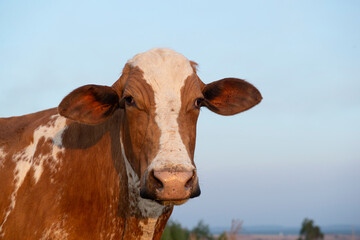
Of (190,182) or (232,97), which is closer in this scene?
(190,182)

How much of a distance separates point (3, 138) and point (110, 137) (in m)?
1.75

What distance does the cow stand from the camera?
16.0 feet

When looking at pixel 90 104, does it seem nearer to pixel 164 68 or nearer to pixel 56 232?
pixel 164 68

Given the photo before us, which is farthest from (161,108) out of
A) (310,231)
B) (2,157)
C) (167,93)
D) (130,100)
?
(310,231)

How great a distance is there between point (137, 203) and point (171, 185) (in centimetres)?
124

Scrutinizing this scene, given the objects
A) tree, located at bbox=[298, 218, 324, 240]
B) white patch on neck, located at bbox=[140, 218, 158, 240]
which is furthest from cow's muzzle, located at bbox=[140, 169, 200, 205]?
tree, located at bbox=[298, 218, 324, 240]

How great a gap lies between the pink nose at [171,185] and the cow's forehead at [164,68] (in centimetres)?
109

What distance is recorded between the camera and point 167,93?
15.9ft

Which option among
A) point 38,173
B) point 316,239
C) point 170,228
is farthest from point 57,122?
point 316,239

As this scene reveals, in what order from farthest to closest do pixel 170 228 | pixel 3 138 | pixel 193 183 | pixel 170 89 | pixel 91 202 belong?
pixel 170 228 < pixel 3 138 < pixel 91 202 < pixel 170 89 < pixel 193 183

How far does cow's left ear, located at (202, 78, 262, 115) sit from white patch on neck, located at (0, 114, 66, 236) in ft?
6.45

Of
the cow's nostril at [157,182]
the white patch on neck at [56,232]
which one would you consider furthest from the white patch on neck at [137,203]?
the cow's nostril at [157,182]

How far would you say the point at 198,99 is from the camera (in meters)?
5.20

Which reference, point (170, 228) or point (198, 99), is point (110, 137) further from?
point (170, 228)
